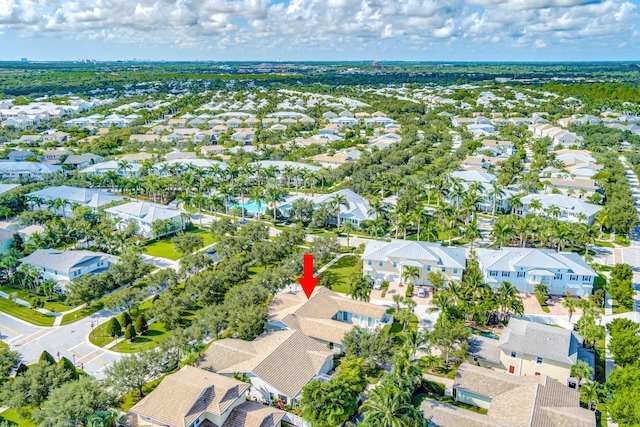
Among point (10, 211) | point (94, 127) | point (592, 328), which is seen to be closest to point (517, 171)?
point (592, 328)

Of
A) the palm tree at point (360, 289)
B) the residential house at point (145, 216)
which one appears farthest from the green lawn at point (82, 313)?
the palm tree at point (360, 289)

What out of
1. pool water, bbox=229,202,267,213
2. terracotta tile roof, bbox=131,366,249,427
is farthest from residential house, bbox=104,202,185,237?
terracotta tile roof, bbox=131,366,249,427

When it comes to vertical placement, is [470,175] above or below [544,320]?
above

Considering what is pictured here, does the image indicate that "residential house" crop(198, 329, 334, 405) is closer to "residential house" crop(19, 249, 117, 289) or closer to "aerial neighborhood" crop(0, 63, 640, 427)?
"aerial neighborhood" crop(0, 63, 640, 427)

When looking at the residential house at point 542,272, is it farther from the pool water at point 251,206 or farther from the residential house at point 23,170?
the residential house at point 23,170

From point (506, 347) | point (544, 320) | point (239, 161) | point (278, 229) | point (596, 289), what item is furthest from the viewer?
point (239, 161)

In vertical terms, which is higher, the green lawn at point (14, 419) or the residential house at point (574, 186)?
the residential house at point (574, 186)

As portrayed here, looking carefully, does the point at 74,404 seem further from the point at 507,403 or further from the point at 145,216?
the point at 145,216

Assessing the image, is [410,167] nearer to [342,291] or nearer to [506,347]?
[342,291]
